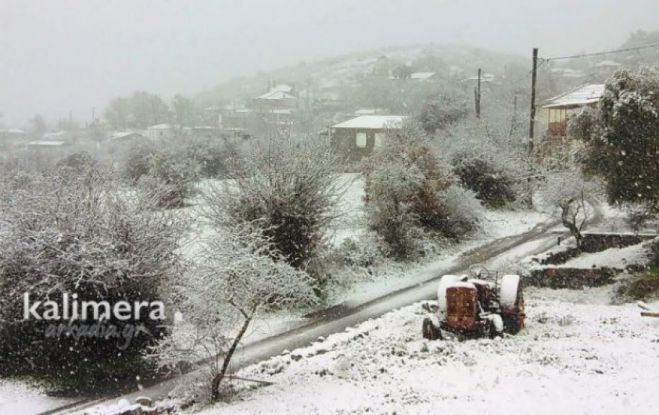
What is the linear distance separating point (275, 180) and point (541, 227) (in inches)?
648

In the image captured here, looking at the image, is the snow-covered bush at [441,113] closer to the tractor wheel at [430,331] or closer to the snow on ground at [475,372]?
the snow on ground at [475,372]

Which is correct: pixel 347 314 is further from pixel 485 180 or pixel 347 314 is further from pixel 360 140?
pixel 360 140

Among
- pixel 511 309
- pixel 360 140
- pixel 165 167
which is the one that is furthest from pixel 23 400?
pixel 360 140

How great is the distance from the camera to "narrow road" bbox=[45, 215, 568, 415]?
11148 millimetres

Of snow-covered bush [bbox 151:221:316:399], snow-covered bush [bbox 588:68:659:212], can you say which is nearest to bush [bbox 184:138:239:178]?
snow-covered bush [bbox 588:68:659:212]

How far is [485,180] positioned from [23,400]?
87.1 ft

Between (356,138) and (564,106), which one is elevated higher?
(564,106)

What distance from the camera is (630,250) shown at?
72.2ft

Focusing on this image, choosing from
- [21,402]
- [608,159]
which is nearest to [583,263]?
[608,159]

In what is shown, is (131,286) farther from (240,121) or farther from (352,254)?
(240,121)

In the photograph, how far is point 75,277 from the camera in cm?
1251

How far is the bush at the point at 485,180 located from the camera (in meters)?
32.0

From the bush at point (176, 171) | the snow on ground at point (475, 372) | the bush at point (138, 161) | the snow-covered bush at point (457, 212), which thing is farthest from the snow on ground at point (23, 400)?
the bush at point (138, 161)

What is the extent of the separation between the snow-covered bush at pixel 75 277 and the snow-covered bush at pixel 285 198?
4.22 metres
